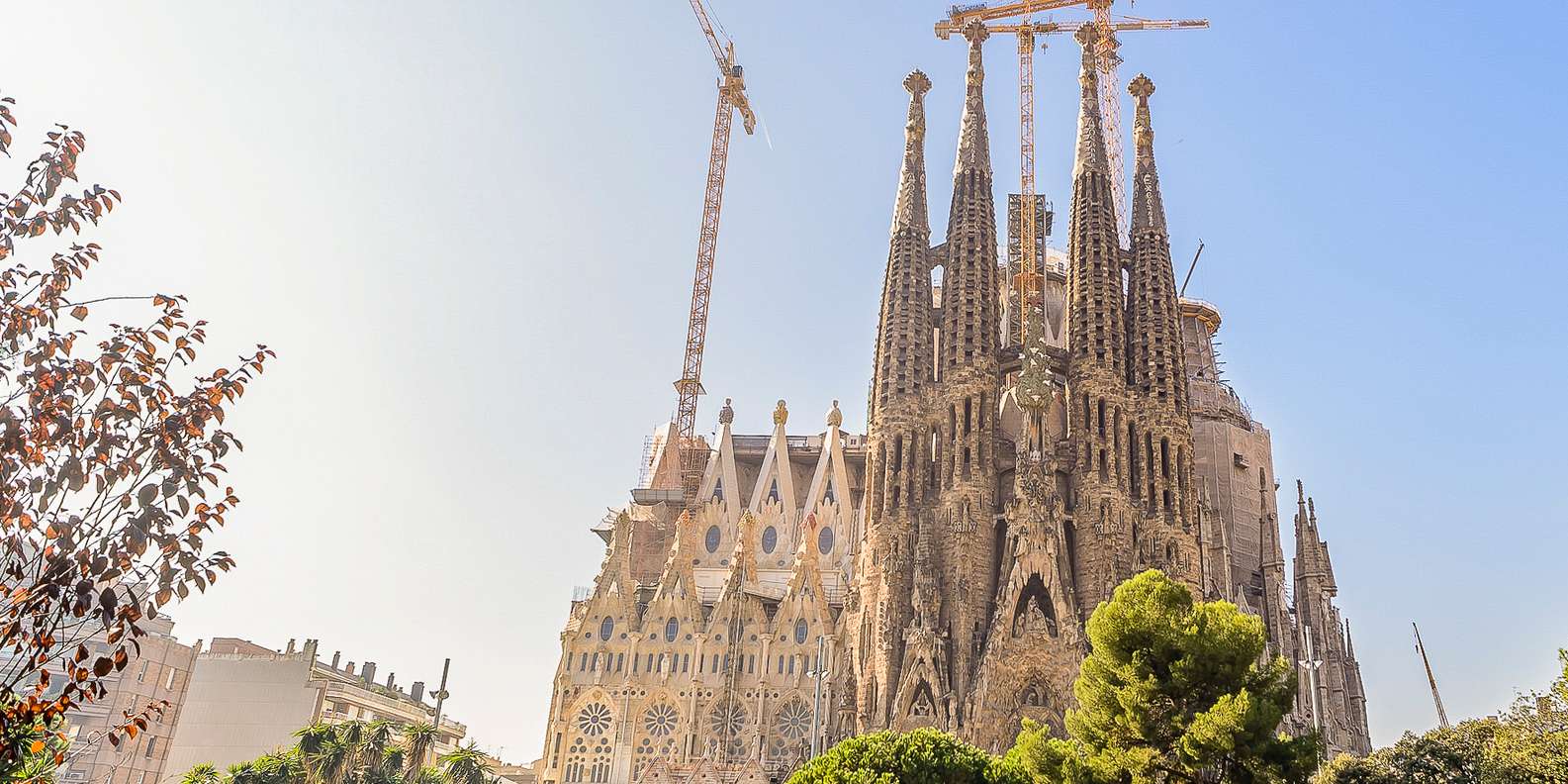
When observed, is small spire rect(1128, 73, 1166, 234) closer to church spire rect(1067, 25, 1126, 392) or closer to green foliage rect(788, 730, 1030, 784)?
church spire rect(1067, 25, 1126, 392)

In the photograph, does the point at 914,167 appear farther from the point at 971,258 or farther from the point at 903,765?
the point at 903,765

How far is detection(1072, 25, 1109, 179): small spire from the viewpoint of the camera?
5550 cm

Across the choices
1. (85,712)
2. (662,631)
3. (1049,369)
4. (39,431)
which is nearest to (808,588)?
(662,631)

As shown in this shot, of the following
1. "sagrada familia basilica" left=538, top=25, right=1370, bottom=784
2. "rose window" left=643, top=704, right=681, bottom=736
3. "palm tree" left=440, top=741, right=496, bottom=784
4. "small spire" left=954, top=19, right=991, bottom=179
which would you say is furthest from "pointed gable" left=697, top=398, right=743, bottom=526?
"palm tree" left=440, top=741, right=496, bottom=784

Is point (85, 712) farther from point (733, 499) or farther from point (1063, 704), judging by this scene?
point (1063, 704)

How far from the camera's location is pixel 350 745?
30.8 m

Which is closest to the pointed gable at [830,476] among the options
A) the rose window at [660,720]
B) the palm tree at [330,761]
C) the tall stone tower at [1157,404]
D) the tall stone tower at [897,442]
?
the tall stone tower at [897,442]

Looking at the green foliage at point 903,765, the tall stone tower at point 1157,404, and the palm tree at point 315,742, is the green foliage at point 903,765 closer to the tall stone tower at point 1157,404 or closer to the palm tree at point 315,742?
the palm tree at point 315,742

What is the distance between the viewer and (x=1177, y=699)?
23.4 m

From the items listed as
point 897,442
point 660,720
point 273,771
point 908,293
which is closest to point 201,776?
point 273,771

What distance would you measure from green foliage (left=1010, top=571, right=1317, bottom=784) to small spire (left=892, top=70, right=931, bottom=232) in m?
33.7

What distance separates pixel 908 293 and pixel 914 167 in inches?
306

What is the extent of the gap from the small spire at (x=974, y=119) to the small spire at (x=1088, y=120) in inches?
176

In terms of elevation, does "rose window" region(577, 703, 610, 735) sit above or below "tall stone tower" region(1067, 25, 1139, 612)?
below
